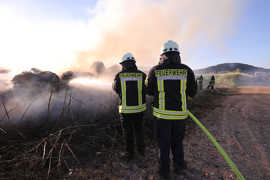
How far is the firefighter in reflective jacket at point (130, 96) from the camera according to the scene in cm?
296

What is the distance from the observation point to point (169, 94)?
7.63ft

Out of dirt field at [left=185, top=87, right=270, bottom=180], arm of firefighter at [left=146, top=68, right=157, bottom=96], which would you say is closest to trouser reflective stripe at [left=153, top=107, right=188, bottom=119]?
arm of firefighter at [left=146, top=68, right=157, bottom=96]

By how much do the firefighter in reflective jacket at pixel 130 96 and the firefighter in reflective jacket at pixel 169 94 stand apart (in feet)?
1.66

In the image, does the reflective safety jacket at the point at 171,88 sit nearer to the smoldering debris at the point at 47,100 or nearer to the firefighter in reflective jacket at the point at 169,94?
the firefighter in reflective jacket at the point at 169,94

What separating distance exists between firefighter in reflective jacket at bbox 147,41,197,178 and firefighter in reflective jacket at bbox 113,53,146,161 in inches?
20.0

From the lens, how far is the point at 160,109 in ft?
7.90

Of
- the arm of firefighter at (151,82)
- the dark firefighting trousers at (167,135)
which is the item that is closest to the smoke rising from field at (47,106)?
the arm of firefighter at (151,82)

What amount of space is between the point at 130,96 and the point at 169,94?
95cm

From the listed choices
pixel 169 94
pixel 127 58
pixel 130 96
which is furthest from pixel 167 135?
pixel 127 58

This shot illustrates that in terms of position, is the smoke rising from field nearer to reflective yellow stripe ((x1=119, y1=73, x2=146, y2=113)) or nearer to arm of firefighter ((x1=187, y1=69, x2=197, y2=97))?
reflective yellow stripe ((x1=119, y1=73, x2=146, y2=113))

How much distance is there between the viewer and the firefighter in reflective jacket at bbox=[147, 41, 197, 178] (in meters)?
2.31

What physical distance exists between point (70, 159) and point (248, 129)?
19.1 feet

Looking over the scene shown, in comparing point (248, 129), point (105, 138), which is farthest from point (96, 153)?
point (248, 129)

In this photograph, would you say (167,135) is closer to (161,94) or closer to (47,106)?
(161,94)
